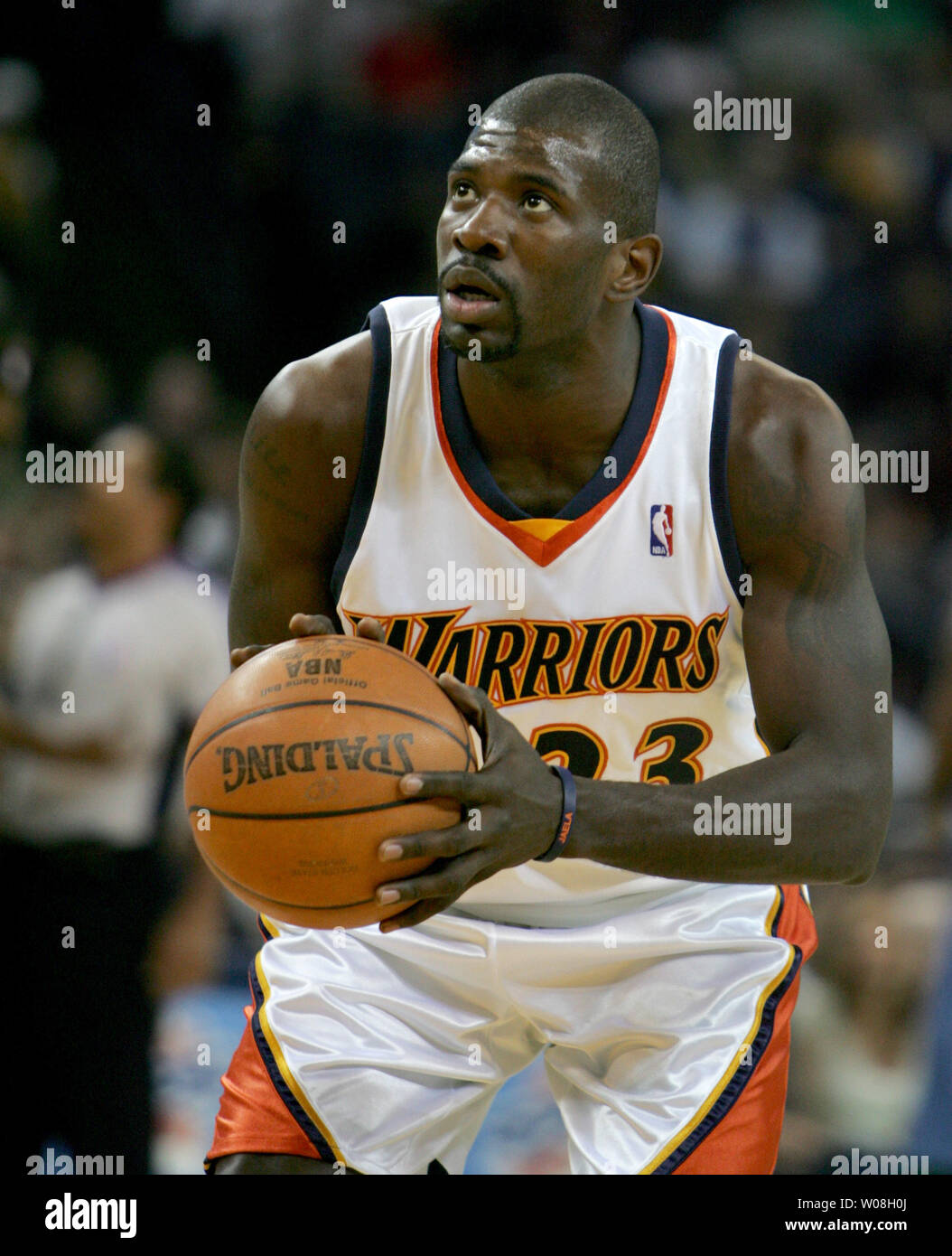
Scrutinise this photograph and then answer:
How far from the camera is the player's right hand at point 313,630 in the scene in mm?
2547

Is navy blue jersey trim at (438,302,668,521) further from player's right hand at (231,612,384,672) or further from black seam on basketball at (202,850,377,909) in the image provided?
black seam on basketball at (202,850,377,909)

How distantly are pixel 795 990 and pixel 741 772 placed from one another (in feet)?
1.81

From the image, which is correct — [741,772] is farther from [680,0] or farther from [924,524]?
[680,0]

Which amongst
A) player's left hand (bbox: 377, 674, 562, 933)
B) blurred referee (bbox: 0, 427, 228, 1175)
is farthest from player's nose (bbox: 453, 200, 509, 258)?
blurred referee (bbox: 0, 427, 228, 1175)

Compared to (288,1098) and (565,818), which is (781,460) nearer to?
(565,818)

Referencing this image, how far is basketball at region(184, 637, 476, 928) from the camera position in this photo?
233 centimetres

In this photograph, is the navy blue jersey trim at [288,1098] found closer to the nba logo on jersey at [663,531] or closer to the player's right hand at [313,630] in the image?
the player's right hand at [313,630]

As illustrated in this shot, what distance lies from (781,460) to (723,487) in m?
0.11

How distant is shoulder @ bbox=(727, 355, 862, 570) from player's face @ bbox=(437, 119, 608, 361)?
1.31ft

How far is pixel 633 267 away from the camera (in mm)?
2971

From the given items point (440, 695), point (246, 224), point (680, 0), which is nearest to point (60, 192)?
point (246, 224)

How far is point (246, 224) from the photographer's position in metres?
6.99

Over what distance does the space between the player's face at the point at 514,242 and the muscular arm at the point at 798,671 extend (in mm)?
411

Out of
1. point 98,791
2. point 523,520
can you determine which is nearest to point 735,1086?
point 523,520
